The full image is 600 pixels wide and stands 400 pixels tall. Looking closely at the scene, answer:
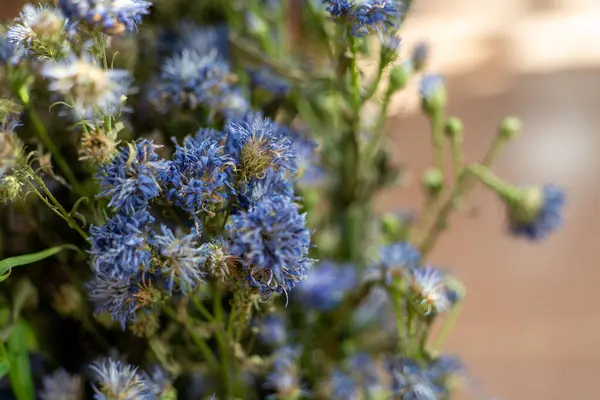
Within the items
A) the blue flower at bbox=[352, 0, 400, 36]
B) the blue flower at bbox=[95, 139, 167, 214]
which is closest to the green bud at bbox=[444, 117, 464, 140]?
the blue flower at bbox=[352, 0, 400, 36]

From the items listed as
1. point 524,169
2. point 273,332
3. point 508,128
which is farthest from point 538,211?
point 524,169

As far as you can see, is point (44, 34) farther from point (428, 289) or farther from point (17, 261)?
point (428, 289)

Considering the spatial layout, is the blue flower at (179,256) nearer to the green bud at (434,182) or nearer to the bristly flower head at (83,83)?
the bristly flower head at (83,83)

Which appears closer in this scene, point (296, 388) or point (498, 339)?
Answer: point (296, 388)

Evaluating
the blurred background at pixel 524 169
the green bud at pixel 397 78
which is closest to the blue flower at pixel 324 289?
the green bud at pixel 397 78

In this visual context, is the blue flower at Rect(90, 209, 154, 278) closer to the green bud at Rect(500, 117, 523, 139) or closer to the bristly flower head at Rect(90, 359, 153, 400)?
the bristly flower head at Rect(90, 359, 153, 400)

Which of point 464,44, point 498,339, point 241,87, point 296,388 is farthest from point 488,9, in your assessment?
point 296,388

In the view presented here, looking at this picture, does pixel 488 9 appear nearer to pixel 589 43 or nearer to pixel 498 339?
pixel 589 43
